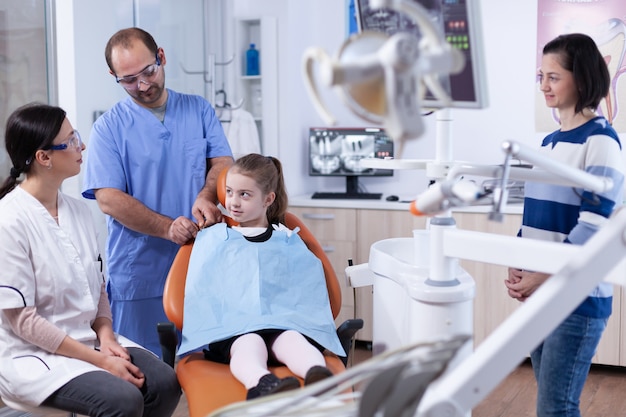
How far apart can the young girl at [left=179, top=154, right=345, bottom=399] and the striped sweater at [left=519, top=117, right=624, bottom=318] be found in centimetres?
63

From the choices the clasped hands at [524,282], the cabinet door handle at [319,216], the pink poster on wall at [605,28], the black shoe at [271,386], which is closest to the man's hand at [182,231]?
the black shoe at [271,386]

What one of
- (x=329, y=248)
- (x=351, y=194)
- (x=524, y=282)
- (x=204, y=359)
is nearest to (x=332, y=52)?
(x=351, y=194)

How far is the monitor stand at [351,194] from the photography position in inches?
147

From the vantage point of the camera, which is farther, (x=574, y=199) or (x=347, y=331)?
(x=347, y=331)

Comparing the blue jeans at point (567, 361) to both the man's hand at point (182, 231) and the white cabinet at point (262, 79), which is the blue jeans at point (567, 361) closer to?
the man's hand at point (182, 231)

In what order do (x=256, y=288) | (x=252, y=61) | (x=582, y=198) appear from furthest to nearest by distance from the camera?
(x=252, y=61) < (x=256, y=288) < (x=582, y=198)

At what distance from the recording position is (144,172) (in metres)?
2.31

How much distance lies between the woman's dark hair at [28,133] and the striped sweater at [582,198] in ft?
4.01

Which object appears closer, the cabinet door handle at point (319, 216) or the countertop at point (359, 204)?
the countertop at point (359, 204)

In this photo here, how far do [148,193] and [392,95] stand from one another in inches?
62.6

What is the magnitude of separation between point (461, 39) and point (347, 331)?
3.36 ft

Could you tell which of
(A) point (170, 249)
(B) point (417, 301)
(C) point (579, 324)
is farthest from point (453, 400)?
(A) point (170, 249)

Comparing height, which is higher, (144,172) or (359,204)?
(144,172)

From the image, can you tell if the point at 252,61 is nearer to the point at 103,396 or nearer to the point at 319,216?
the point at 319,216
